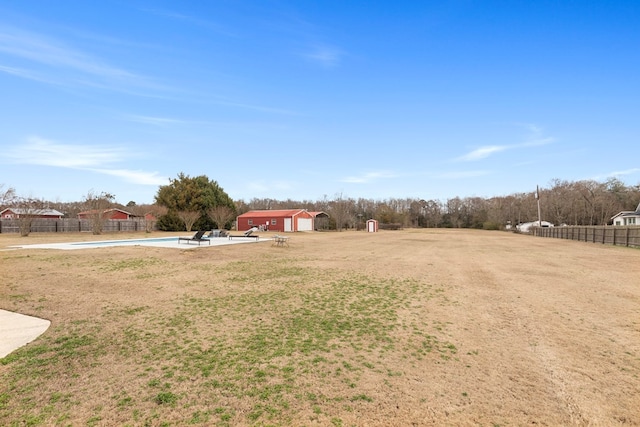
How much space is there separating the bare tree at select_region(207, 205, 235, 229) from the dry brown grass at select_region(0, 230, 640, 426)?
34.5 meters

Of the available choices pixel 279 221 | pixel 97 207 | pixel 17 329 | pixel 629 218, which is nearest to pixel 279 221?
pixel 279 221

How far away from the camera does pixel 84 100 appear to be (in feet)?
58.0

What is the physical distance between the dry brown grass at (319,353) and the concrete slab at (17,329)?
0.20 metres

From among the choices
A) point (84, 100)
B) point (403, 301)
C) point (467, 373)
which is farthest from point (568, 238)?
point (84, 100)

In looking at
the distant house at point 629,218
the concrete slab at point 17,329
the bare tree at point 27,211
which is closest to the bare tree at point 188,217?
the bare tree at point 27,211

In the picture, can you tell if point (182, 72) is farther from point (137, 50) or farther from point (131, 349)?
point (131, 349)

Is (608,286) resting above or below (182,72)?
below

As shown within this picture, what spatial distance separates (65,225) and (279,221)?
25.2m

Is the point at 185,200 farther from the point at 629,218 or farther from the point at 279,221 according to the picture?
the point at 629,218

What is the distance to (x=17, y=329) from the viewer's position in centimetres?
543

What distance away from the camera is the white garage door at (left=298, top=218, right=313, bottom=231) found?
49.5 meters

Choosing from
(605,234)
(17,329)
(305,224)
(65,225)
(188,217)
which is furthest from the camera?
(305,224)

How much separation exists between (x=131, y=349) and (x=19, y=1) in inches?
483

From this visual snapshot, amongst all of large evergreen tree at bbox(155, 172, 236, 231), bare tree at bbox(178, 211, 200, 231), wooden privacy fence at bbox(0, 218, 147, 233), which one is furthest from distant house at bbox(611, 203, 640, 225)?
wooden privacy fence at bbox(0, 218, 147, 233)
